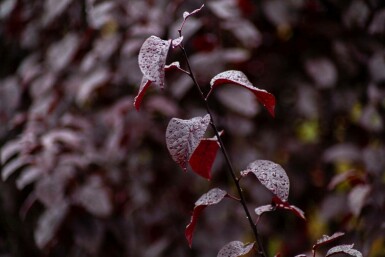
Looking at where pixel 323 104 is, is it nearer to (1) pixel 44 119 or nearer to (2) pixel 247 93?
(2) pixel 247 93

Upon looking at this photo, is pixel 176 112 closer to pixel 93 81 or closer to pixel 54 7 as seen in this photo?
pixel 93 81

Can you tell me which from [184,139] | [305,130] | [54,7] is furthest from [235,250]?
[305,130]

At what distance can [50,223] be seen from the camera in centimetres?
210

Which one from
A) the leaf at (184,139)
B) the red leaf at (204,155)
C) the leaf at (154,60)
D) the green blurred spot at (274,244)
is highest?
the leaf at (154,60)

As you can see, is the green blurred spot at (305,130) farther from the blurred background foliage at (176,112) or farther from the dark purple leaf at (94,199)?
the dark purple leaf at (94,199)

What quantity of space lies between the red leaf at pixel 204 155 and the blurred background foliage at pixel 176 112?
3.24 ft

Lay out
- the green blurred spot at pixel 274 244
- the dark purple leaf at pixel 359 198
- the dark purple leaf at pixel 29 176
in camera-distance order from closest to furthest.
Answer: the dark purple leaf at pixel 359 198, the dark purple leaf at pixel 29 176, the green blurred spot at pixel 274 244

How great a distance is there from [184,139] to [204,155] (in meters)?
0.10

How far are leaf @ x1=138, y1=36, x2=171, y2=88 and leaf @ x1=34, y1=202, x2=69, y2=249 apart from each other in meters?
1.16

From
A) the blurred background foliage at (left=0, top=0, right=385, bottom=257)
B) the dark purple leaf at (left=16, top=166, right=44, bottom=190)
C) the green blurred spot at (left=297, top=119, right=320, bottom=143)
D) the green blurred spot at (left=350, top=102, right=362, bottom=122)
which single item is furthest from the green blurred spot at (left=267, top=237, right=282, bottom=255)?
the dark purple leaf at (left=16, top=166, right=44, bottom=190)

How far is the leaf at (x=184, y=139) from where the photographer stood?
106cm

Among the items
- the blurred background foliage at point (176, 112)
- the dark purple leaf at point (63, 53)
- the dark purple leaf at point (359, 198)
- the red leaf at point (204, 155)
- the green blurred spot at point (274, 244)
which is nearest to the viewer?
the red leaf at point (204, 155)

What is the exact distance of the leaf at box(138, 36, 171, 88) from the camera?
1.03m

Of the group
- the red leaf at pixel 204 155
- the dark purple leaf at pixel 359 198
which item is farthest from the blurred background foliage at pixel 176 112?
the red leaf at pixel 204 155
